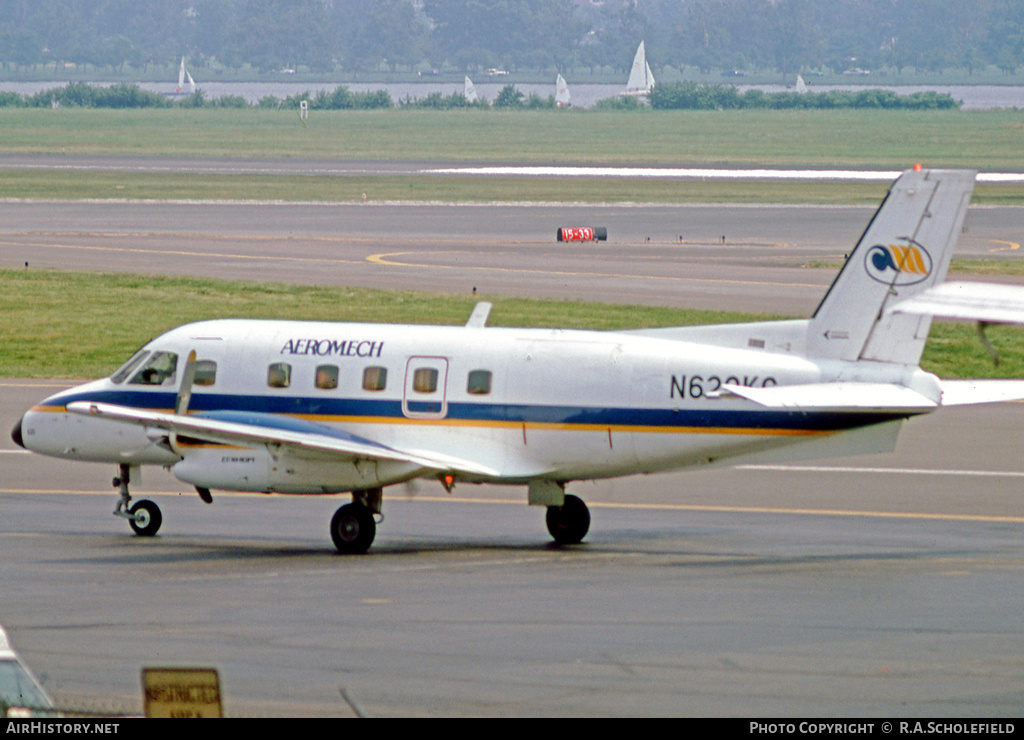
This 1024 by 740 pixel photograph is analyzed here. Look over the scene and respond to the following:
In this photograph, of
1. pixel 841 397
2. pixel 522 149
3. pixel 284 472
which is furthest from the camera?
pixel 522 149

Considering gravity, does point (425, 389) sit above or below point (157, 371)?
below

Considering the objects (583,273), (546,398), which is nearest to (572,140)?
(583,273)

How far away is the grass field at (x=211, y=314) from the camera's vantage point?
42.2m

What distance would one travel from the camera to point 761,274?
5984 cm

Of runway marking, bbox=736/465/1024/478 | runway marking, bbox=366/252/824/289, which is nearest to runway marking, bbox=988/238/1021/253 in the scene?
runway marking, bbox=366/252/824/289

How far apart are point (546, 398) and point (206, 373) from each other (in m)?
5.02

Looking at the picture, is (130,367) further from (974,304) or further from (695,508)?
(974,304)

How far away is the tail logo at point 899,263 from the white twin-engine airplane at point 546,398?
0.03 m

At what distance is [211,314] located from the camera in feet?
160

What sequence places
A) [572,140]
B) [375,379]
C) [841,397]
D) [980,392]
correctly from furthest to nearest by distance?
[572,140]
[375,379]
[980,392]
[841,397]

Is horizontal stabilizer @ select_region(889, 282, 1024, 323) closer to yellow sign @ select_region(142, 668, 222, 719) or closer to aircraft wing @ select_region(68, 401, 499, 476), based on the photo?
yellow sign @ select_region(142, 668, 222, 719)

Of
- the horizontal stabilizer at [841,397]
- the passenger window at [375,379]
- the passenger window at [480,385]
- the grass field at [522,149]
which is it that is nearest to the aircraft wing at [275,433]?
the passenger window at [375,379]

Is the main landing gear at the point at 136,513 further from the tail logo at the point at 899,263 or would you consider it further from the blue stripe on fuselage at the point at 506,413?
the tail logo at the point at 899,263

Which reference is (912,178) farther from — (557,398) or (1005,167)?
(1005,167)
